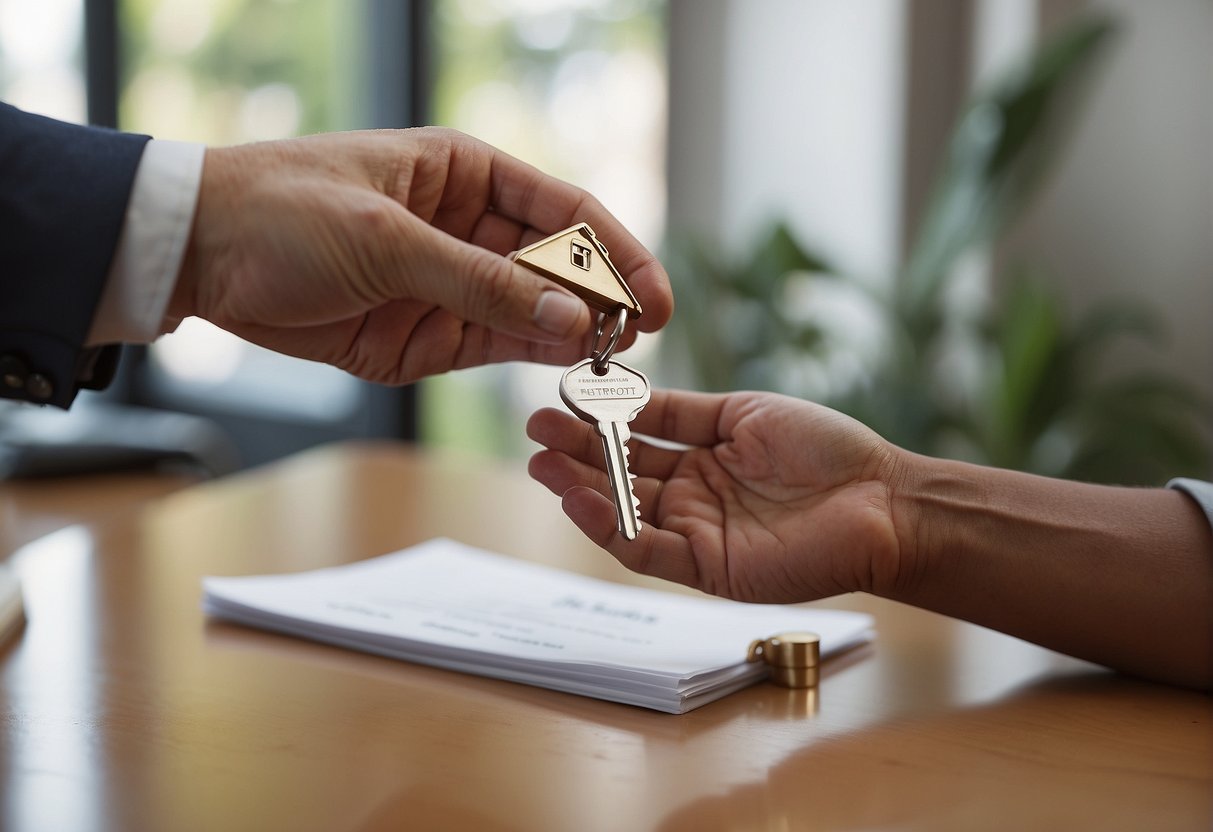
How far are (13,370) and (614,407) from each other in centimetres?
47

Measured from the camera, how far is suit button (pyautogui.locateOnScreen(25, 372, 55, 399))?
92 centimetres

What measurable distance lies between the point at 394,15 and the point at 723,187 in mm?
1146

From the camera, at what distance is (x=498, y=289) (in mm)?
851

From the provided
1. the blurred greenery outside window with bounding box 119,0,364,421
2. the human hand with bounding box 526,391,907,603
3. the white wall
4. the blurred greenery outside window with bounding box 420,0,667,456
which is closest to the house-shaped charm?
the human hand with bounding box 526,391,907,603

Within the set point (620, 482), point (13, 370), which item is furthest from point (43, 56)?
point (620, 482)

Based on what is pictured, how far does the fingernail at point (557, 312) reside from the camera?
0.85m

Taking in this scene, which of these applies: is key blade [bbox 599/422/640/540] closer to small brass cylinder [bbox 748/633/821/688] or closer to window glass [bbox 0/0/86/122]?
small brass cylinder [bbox 748/633/821/688]

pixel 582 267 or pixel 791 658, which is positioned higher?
pixel 582 267

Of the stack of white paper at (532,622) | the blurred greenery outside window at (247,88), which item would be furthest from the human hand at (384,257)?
the blurred greenery outside window at (247,88)

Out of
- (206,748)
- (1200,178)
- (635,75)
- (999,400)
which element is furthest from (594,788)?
(635,75)

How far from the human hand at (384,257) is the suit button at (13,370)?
121 mm

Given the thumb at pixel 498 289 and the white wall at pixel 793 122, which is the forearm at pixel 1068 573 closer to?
the thumb at pixel 498 289

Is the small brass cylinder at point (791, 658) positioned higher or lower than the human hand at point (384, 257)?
lower

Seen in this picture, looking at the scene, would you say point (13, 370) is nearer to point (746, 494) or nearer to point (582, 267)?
point (582, 267)
